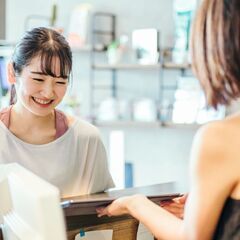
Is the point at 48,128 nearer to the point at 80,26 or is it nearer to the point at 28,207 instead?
the point at 28,207

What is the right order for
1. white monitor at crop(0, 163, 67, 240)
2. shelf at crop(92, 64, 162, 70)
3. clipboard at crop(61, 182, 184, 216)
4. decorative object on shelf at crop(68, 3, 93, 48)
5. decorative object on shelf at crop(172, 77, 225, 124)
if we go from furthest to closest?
1. decorative object on shelf at crop(68, 3, 93, 48)
2. shelf at crop(92, 64, 162, 70)
3. decorative object on shelf at crop(172, 77, 225, 124)
4. clipboard at crop(61, 182, 184, 216)
5. white monitor at crop(0, 163, 67, 240)

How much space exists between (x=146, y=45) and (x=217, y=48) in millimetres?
2795

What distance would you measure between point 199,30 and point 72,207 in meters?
0.43

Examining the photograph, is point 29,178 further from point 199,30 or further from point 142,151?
point 142,151

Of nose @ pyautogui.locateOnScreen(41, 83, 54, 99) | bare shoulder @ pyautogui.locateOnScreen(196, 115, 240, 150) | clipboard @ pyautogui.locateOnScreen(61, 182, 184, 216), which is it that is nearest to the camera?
bare shoulder @ pyautogui.locateOnScreen(196, 115, 240, 150)

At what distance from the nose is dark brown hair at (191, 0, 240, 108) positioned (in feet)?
2.31

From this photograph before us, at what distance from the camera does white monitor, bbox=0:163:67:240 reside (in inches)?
25.6

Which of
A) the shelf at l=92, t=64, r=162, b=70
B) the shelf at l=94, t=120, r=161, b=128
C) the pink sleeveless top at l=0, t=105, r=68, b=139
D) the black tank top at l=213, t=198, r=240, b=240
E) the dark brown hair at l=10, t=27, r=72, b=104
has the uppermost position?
the dark brown hair at l=10, t=27, r=72, b=104

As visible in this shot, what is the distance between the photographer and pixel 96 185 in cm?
150

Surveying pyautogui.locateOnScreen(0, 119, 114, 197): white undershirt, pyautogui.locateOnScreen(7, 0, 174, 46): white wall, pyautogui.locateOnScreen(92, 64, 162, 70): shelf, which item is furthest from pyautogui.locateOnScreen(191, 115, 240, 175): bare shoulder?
pyautogui.locateOnScreen(7, 0, 174, 46): white wall

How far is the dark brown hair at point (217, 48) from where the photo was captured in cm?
77

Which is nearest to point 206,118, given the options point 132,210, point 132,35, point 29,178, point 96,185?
point 132,35

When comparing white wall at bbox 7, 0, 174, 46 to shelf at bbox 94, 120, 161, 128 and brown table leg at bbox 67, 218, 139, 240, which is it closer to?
shelf at bbox 94, 120, 161, 128

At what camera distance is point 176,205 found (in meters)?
1.08
